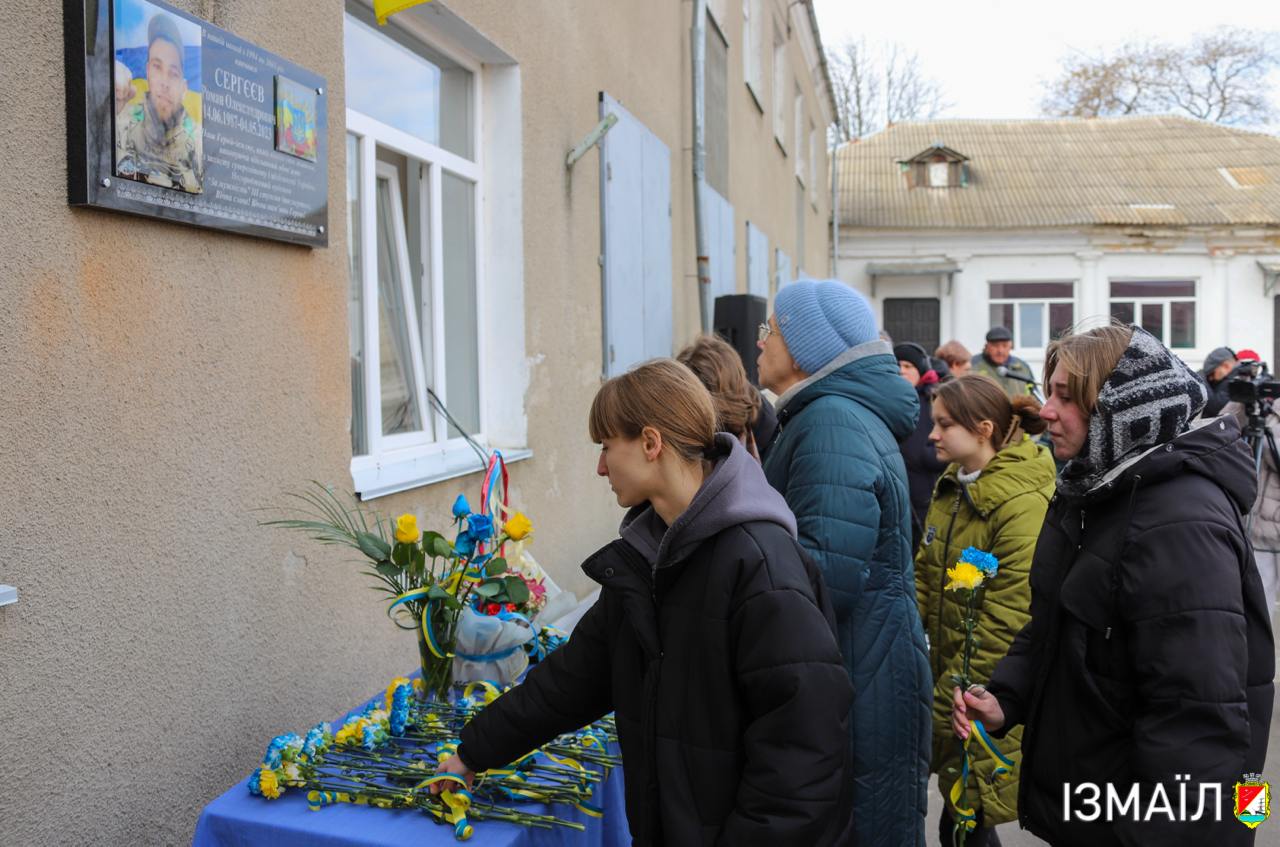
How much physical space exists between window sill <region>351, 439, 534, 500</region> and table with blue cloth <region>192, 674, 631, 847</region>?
1.27m

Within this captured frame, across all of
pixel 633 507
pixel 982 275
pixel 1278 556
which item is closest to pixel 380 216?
pixel 633 507

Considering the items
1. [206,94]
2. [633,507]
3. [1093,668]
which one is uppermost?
[206,94]

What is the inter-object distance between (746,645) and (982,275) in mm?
23761

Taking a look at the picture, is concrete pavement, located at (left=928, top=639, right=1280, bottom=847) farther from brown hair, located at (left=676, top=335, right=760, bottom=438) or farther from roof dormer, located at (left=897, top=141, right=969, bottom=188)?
roof dormer, located at (left=897, top=141, right=969, bottom=188)

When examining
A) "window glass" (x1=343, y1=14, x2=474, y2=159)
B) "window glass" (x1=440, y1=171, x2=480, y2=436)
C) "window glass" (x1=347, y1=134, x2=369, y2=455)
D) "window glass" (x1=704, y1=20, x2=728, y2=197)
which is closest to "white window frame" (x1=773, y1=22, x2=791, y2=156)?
"window glass" (x1=704, y1=20, x2=728, y2=197)

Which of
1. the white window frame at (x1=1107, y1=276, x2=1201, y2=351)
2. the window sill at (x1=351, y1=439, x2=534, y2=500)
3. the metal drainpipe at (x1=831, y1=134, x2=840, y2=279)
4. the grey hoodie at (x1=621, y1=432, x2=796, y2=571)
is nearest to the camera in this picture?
the grey hoodie at (x1=621, y1=432, x2=796, y2=571)

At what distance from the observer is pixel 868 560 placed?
2387 mm

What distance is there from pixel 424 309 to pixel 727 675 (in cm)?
283

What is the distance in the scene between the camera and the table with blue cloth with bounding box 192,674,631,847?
81.1 inches

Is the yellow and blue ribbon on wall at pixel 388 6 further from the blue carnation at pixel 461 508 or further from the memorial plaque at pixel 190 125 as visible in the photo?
the blue carnation at pixel 461 508

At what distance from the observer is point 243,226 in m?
2.80

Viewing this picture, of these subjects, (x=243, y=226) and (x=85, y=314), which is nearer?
(x=85, y=314)

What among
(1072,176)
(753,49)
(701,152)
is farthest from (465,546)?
(1072,176)

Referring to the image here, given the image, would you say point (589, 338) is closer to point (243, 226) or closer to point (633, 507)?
point (243, 226)
